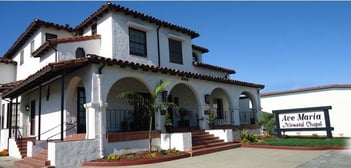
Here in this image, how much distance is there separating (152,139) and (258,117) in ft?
35.0

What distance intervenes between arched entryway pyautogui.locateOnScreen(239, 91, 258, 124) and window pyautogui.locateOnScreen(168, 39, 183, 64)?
6.11m

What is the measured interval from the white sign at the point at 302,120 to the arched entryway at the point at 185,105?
529 cm

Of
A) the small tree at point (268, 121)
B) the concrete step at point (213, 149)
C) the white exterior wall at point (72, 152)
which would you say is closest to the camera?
the white exterior wall at point (72, 152)

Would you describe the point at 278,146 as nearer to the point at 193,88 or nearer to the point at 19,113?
the point at 193,88

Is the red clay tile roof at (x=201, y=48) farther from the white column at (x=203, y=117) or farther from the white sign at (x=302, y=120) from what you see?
the white sign at (x=302, y=120)

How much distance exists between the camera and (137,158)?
449 inches

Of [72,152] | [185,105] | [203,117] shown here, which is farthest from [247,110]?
[72,152]

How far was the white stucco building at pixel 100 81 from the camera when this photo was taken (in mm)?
11812

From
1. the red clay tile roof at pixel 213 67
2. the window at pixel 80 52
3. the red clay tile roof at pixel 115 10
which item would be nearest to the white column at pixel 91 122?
the window at pixel 80 52

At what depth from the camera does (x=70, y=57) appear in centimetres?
1528

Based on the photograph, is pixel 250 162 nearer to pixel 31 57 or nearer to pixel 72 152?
pixel 72 152

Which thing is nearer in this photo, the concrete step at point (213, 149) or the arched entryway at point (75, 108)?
the concrete step at point (213, 149)

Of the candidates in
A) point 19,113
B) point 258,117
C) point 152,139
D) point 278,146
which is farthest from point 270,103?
point 19,113

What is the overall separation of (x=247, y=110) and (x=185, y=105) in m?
7.54
